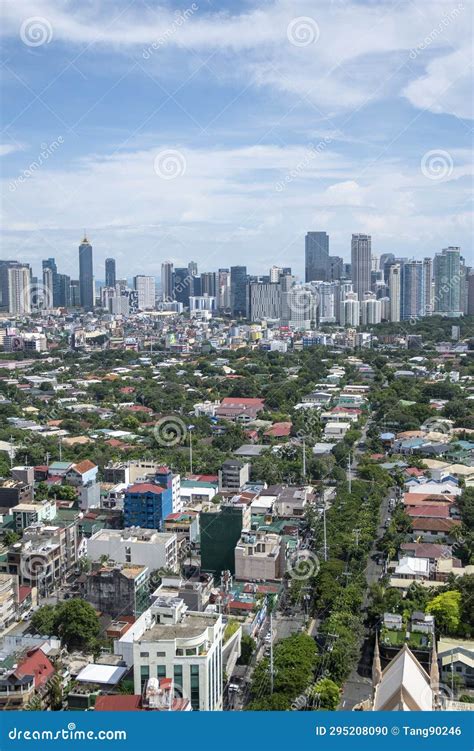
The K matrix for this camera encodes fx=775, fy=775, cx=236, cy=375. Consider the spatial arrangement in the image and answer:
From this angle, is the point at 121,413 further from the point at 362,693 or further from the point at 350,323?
the point at 350,323

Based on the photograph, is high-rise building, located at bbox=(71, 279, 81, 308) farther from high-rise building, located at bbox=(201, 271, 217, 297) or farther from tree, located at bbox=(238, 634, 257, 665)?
tree, located at bbox=(238, 634, 257, 665)

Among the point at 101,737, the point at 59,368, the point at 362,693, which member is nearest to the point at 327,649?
the point at 362,693

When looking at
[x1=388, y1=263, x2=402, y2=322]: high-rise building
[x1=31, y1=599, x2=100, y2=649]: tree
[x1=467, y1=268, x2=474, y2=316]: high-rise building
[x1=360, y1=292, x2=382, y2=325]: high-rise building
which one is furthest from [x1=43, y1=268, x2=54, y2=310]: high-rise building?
[x1=31, y1=599, x2=100, y2=649]: tree

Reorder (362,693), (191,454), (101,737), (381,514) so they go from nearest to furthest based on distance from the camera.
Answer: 1. (101,737)
2. (362,693)
3. (381,514)
4. (191,454)

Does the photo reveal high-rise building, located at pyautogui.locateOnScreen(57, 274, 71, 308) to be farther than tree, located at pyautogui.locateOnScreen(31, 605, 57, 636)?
Yes

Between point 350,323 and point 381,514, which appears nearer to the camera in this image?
point 381,514

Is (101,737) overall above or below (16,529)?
above
